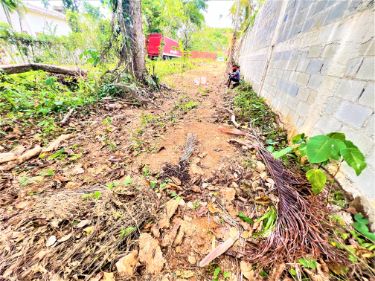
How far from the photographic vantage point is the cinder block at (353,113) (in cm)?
137

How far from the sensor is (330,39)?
1898 mm

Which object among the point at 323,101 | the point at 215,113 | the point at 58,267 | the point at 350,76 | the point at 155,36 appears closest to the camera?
the point at 58,267

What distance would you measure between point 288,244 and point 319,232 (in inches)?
10.5

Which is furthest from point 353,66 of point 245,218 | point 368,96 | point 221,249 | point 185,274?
point 185,274

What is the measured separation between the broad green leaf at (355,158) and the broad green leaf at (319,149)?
9cm

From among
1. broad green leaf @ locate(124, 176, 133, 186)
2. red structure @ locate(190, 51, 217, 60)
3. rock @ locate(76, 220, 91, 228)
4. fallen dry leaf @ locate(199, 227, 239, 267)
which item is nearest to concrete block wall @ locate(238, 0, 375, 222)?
fallen dry leaf @ locate(199, 227, 239, 267)

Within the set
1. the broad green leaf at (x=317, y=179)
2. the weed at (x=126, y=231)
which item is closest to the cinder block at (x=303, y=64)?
the broad green leaf at (x=317, y=179)

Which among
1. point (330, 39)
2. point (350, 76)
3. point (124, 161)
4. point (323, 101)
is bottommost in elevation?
point (124, 161)

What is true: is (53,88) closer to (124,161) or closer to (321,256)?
(124,161)

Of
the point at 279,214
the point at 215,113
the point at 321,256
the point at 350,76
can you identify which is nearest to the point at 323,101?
the point at 350,76

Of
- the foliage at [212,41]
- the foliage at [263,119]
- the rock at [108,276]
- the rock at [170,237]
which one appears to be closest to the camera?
the rock at [108,276]

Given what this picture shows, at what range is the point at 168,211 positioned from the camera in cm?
145

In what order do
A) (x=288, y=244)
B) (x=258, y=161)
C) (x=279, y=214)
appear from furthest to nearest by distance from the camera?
(x=258, y=161) < (x=279, y=214) < (x=288, y=244)

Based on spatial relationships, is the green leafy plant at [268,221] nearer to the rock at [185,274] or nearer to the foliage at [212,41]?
the rock at [185,274]
